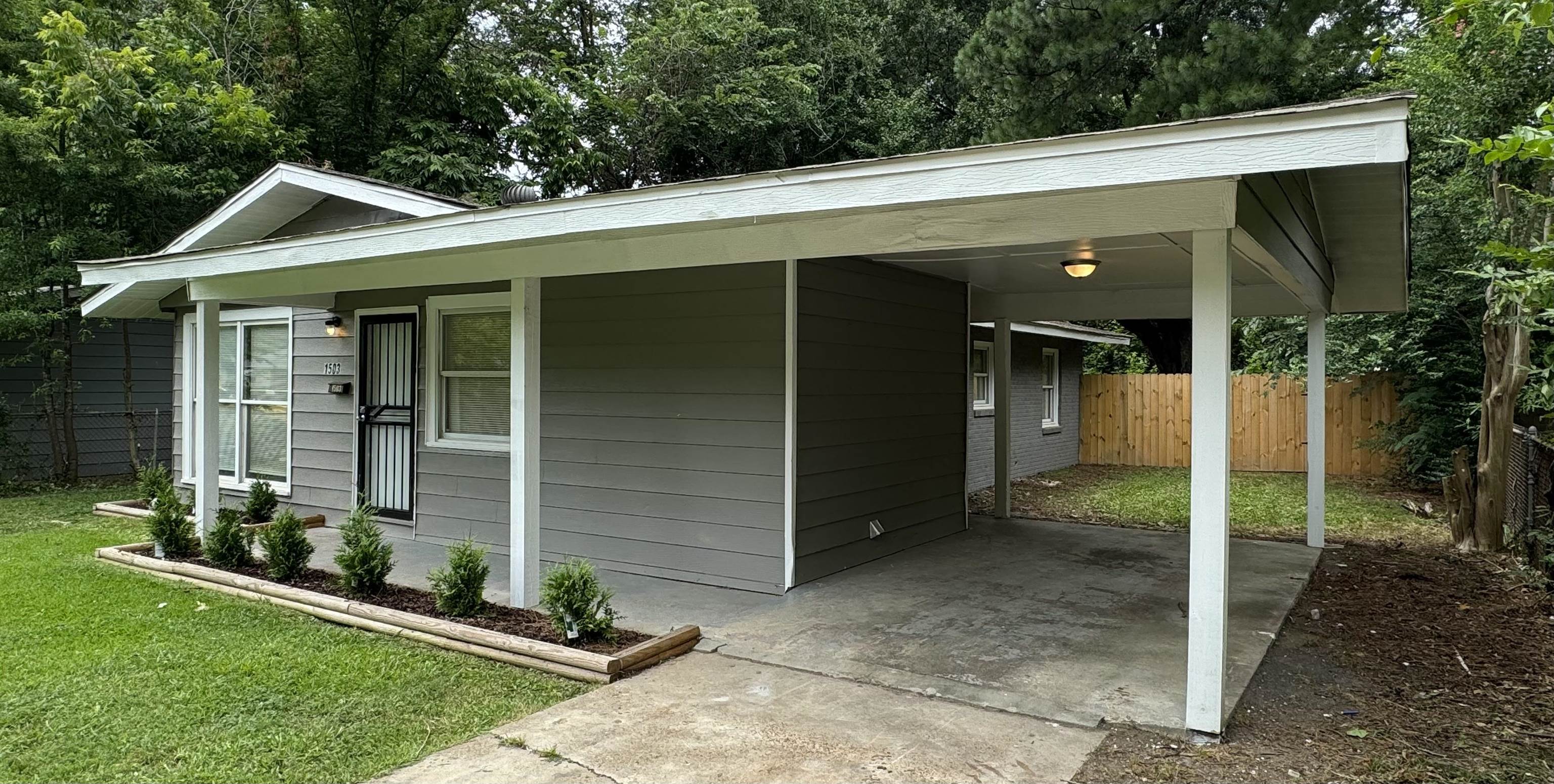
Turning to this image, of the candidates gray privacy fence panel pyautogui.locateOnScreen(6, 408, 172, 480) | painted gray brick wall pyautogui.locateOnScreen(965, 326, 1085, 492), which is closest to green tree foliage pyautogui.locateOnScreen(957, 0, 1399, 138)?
painted gray brick wall pyautogui.locateOnScreen(965, 326, 1085, 492)

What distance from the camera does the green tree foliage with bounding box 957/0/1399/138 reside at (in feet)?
33.8

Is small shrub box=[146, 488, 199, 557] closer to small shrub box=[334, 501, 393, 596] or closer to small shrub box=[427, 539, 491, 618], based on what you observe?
small shrub box=[334, 501, 393, 596]

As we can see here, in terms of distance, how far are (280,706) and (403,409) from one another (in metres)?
3.86

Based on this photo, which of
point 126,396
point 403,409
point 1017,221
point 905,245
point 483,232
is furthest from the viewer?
point 126,396

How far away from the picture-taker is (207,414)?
6.19 m

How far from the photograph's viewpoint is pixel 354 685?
372 centimetres

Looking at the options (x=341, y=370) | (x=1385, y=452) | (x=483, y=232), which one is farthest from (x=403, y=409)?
(x=1385, y=452)

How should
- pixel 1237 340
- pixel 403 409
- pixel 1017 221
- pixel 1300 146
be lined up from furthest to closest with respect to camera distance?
pixel 1237 340
pixel 403 409
pixel 1017 221
pixel 1300 146

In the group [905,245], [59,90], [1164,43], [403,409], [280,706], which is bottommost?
[280,706]

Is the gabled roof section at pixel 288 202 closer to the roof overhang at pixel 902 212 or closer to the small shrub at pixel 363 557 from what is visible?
the roof overhang at pixel 902 212

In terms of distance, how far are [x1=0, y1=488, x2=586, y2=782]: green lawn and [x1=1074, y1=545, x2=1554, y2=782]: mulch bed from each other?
237 centimetres

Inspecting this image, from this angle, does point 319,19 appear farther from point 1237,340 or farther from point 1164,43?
point 1237,340

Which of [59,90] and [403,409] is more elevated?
[59,90]

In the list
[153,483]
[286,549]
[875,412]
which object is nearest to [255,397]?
[153,483]
